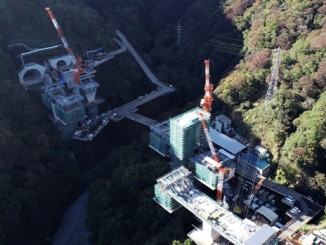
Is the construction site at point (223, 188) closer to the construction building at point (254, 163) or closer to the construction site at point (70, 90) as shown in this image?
the construction building at point (254, 163)

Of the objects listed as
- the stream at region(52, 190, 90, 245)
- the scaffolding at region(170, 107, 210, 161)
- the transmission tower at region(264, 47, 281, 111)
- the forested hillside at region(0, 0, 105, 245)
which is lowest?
the stream at region(52, 190, 90, 245)

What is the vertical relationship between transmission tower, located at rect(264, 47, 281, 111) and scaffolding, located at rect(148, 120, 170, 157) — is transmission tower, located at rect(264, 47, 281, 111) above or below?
above

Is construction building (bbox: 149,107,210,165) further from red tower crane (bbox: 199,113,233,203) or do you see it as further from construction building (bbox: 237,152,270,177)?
construction building (bbox: 237,152,270,177)

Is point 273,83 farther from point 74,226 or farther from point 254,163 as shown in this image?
point 74,226

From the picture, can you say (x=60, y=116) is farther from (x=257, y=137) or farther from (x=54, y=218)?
(x=257, y=137)

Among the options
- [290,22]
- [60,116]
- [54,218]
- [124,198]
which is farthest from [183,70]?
[54,218]

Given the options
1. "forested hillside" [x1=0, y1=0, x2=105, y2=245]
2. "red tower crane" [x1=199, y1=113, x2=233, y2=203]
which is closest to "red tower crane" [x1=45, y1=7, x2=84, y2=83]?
"forested hillside" [x1=0, y1=0, x2=105, y2=245]

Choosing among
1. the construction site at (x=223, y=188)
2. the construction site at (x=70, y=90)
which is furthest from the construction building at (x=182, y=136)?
the construction site at (x=70, y=90)
